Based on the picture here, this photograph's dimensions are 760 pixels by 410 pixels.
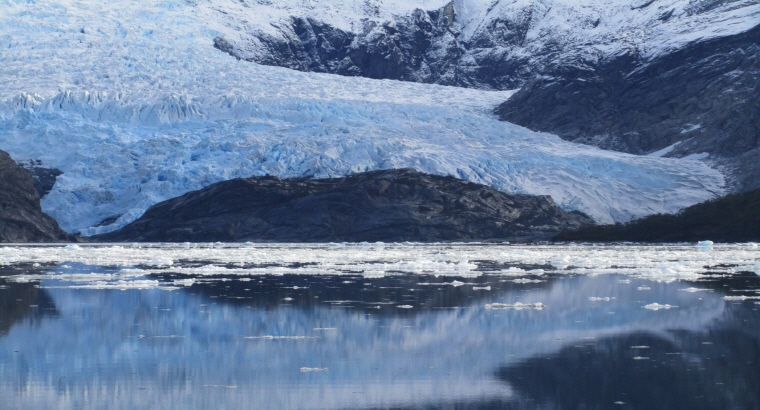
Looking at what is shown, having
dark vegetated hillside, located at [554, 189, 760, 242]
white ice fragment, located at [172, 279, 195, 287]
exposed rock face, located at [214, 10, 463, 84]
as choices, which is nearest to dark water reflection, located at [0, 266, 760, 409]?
white ice fragment, located at [172, 279, 195, 287]

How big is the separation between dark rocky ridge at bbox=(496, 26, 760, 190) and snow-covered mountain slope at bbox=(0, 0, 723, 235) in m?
12.5

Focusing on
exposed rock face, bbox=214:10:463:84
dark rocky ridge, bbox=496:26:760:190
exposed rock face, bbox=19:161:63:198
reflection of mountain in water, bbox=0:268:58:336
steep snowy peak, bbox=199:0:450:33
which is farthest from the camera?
exposed rock face, bbox=214:10:463:84

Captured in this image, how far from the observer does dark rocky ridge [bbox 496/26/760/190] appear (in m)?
98.2

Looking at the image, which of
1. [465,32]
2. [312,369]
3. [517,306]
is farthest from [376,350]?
[465,32]

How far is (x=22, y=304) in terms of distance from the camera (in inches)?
683

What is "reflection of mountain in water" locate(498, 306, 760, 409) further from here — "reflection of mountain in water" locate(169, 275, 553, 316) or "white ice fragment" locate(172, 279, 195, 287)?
"white ice fragment" locate(172, 279, 195, 287)

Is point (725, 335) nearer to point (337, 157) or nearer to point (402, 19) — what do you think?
point (337, 157)

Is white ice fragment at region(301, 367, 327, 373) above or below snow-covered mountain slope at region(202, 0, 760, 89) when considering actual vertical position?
below

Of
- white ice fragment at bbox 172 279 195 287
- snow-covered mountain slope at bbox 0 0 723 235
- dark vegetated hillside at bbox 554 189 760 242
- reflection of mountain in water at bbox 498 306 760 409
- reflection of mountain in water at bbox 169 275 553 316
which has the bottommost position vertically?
reflection of mountain in water at bbox 498 306 760 409

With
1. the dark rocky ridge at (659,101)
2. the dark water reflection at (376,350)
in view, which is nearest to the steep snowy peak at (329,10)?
the dark rocky ridge at (659,101)

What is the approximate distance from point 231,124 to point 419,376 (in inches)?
2594

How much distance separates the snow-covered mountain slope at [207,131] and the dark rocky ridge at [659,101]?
12.5m

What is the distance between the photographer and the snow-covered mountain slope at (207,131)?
71.5 m

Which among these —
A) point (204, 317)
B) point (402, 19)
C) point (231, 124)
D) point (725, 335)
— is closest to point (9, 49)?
point (231, 124)
